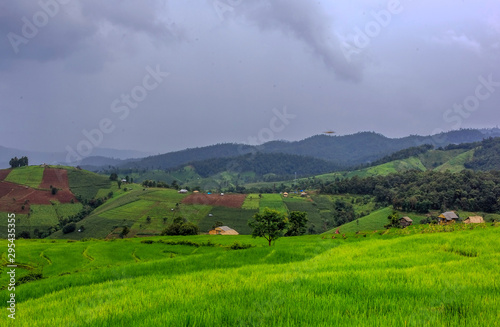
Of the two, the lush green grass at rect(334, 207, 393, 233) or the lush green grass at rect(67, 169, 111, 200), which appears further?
the lush green grass at rect(67, 169, 111, 200)

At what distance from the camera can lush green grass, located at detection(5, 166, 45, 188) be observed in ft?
512

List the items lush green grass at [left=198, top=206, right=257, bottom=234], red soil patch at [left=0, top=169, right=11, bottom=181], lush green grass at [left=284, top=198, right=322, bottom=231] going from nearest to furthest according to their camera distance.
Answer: lush green grass at [left=198, top=206, right=257, bottom=234] → lush green grass at [left=284, top=198, right=322, bottom=231] → red soil patch at [left=0, top=169, right=11, bottom=181]

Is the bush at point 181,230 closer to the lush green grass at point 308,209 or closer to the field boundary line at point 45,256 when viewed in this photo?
the field boundary line at point 45,256

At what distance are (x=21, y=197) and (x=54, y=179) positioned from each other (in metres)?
35.0

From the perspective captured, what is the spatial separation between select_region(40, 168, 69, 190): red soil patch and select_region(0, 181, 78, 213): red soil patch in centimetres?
994

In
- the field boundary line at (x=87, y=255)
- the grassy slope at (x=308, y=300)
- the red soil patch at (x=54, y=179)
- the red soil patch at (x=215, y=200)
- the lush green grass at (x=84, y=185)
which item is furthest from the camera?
the lush green grass at (x=84, y=185)

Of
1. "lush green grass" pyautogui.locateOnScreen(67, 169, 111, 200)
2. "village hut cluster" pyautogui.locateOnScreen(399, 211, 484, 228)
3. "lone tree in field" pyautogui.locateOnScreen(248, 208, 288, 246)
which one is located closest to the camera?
"lone tree in field" pyautogui.locateOnScreen(248, 208, 288, 246)

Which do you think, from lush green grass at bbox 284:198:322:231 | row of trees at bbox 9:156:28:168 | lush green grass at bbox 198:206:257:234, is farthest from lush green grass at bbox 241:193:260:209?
row of trees at bbox 9:156:28:168

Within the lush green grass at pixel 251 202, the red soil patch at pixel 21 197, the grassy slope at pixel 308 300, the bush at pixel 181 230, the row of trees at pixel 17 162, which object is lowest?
the bush at pixel 181 230

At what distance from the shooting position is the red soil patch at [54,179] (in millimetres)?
165038

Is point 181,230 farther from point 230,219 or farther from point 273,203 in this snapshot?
point 273,203

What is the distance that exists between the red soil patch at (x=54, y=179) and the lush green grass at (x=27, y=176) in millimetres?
2455

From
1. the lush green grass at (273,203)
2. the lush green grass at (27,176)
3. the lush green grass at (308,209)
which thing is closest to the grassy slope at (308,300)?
the lush green grass at (308,209)

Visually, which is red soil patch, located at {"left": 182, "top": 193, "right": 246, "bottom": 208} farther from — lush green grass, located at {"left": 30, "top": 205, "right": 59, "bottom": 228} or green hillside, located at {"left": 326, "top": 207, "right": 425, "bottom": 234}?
green hillside, located at {"left": 326, "top": 207, "right": 425, "bottom": 234}
